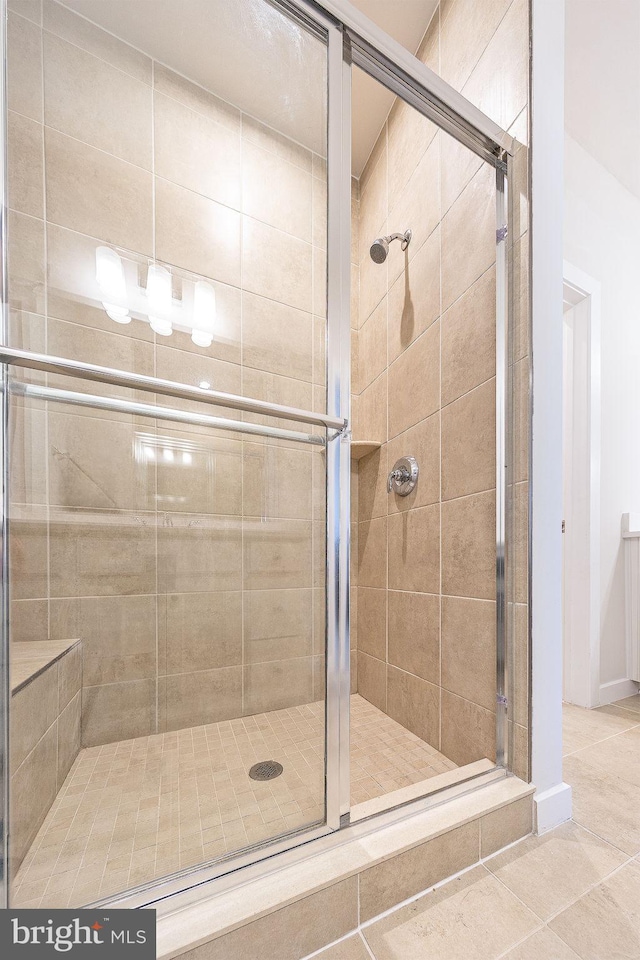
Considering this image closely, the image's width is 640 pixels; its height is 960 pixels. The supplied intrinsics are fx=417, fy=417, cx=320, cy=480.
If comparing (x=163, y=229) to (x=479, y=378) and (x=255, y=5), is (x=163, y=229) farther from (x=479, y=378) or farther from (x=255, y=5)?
(x=479, y=378)

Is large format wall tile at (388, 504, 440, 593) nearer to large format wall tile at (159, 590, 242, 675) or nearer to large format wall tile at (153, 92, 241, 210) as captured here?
large format wall tile at (159, 590, 242, 675)

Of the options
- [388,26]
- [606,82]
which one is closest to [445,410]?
[388,26]

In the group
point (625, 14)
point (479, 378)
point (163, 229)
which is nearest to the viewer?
point (163, 229)

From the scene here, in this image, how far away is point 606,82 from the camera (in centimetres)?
165

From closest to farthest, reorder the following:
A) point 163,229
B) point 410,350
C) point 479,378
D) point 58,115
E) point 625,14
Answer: point 58,115, point 163,229, point 479,378, point 625,14, point 410,350

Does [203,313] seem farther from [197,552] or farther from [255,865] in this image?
[255,865]

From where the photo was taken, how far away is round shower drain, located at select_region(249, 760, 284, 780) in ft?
2.89

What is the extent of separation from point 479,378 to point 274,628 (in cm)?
87

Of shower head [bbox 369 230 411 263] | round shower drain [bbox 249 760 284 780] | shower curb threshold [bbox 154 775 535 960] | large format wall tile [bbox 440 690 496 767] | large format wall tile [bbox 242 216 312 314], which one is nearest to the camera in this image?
shower curb threshold [bbox 154 775 535 960]

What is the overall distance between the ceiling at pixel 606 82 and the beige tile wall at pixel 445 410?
529 mm

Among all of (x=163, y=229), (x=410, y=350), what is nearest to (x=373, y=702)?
(x=410, y=350)

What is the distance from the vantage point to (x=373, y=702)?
5.42ft

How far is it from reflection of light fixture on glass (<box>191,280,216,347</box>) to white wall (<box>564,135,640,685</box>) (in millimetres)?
1651

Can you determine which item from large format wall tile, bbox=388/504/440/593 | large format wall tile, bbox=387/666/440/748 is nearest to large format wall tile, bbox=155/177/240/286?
large format wall tile, bbox=388/504/440/593
